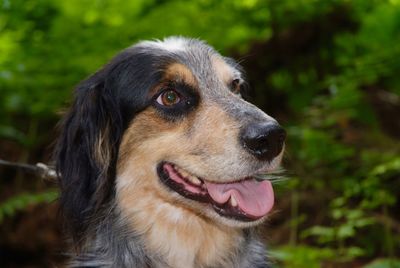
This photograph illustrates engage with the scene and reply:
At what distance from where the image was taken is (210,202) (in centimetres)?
378

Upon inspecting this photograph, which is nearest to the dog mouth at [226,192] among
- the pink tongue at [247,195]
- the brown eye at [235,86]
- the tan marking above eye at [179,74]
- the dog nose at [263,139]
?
the pink tongue at [247,195]

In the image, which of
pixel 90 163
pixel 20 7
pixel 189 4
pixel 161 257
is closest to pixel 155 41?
pixel 90 163

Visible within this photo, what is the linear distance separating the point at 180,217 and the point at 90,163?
0.59 meters

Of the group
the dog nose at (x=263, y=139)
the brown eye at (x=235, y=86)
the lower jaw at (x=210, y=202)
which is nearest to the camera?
the dog nose at (x=263, y=139)

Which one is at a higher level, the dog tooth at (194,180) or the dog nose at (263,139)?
the dog nose at (263,139)

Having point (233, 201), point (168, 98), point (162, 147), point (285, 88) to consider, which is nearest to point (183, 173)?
point (162, 147)

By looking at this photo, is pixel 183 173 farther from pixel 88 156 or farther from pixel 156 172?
pixel 88 156

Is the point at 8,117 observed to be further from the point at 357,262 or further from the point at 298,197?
the point at 357,262

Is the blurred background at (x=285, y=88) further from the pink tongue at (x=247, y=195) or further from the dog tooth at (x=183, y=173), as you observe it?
the dog tooth at (x=183, y=173)

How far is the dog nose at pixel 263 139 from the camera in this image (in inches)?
141

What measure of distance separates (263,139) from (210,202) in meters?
0.47

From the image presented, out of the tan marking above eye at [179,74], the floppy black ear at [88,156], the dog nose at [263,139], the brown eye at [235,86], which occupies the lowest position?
the floppy black ear at [88,156]

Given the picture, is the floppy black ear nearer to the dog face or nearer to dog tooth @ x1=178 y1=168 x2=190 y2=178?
the dog face

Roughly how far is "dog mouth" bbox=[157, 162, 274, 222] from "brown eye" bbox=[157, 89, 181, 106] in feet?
1.11
